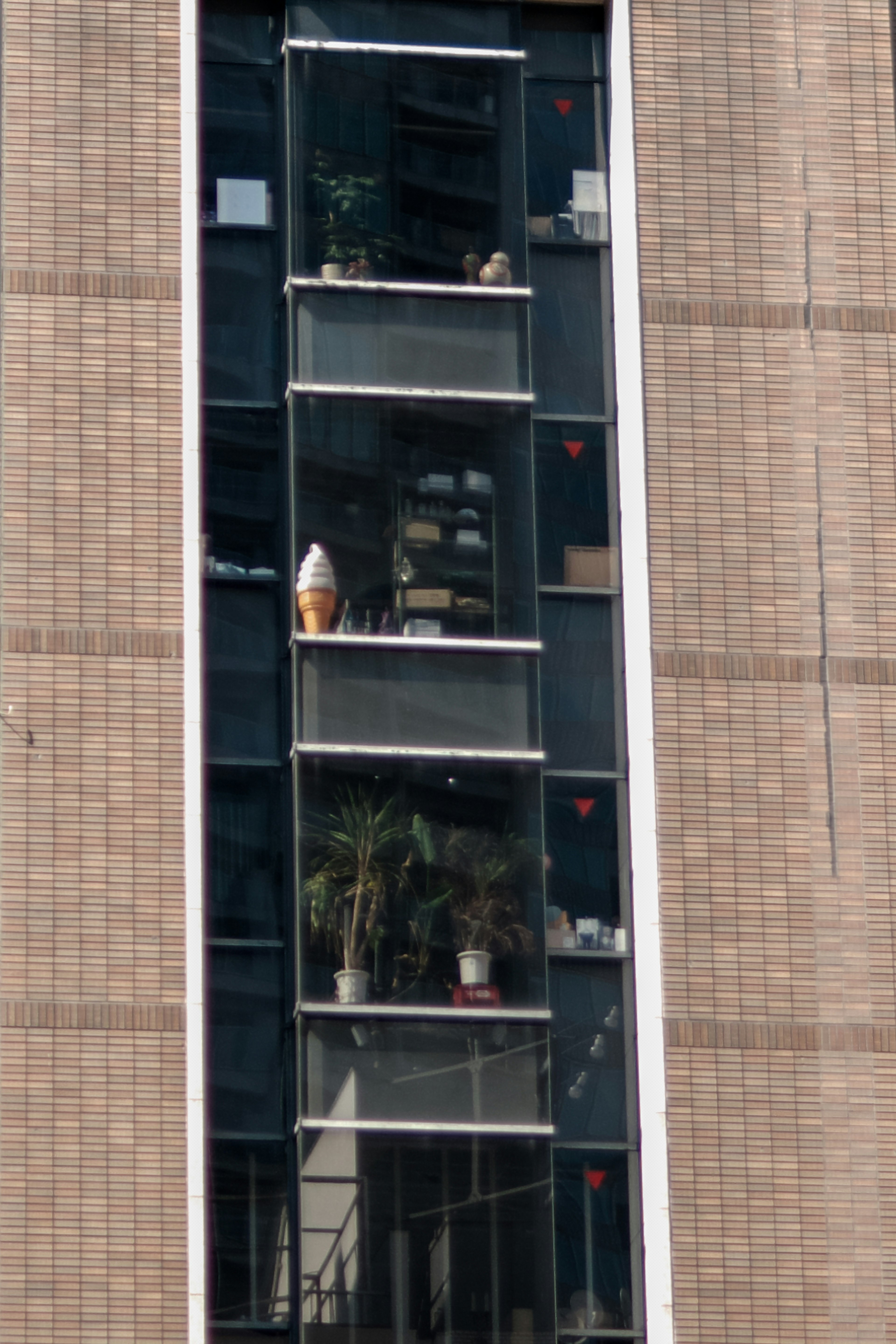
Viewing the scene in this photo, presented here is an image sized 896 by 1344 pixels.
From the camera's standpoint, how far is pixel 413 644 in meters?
17.8

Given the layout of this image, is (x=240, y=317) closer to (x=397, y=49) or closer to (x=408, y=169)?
(x=408, y=169)

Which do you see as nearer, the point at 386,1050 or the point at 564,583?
the point at 386,1050

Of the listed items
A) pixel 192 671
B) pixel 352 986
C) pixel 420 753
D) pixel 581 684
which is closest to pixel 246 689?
pixel 192 671

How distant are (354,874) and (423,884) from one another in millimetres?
501

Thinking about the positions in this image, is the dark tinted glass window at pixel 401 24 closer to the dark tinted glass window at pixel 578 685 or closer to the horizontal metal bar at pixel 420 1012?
the dark tinted glass window at pixel 578 685

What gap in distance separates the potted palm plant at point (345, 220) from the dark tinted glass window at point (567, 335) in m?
1.32

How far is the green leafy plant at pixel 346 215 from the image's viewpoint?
18531 mm

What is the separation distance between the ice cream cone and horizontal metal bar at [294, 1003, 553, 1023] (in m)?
2.76

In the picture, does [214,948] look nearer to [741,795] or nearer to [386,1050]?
[386,1050]

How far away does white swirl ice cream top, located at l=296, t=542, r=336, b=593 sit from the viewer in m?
17.8

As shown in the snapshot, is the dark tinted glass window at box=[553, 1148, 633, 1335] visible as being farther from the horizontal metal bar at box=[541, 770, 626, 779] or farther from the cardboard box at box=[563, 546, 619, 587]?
the cardboard box at box=[563, 546, 619, 587]

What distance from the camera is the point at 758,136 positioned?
1894 cm

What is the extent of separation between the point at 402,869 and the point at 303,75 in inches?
248

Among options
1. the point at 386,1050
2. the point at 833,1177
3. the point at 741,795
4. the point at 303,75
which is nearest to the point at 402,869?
the point at 386,1050
